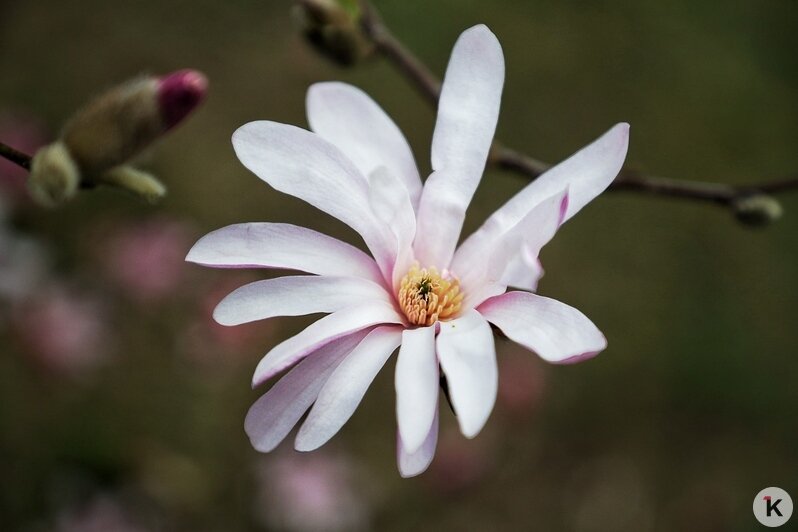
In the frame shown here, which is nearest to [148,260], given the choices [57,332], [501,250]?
[57,332]

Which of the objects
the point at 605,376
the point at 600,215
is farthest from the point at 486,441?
the point at 600,215

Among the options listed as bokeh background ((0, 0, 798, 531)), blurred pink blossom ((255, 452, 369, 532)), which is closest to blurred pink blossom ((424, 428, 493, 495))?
bokeh background ((0, 0, 798, 531))

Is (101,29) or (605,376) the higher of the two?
(101,29)

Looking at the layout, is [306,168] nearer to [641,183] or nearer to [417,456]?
[417,456]

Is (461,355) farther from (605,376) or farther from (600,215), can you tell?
(600,215)

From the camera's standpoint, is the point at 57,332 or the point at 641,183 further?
the point at 57,332

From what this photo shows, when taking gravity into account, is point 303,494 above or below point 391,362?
below
